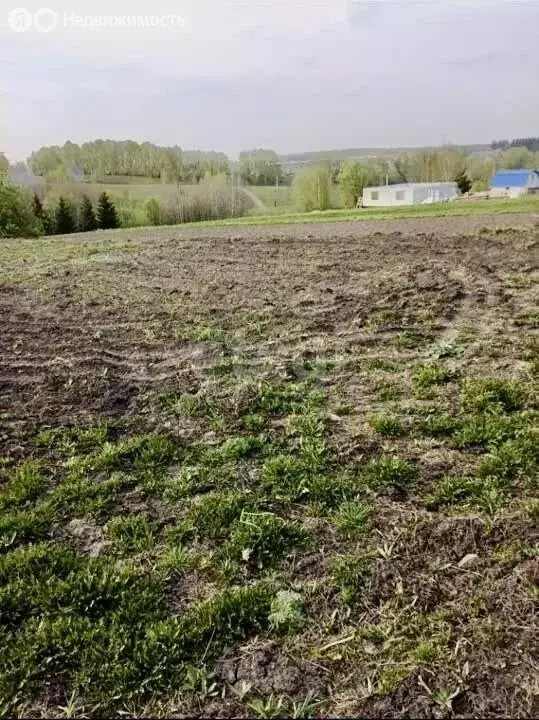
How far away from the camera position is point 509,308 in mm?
5734

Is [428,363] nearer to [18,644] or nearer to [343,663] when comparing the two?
[343,663]

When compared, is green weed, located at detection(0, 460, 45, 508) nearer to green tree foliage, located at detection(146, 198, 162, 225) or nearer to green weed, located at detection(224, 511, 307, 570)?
green weed, located at detection(224, 511, 307, 570)

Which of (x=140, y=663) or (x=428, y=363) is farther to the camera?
(x=428, y=363)

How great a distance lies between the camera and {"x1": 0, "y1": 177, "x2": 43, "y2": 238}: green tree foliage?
25.4 metres

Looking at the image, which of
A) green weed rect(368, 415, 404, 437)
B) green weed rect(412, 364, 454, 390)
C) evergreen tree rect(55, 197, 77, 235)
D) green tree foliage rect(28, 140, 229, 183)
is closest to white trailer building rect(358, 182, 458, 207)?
green tree foliage rect(28, 140, 229, 183)

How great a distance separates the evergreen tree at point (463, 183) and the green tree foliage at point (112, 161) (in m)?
19.4

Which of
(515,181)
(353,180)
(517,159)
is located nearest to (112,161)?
(353,180)

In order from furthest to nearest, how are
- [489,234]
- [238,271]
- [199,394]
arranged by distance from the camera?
[489,234] → [238,271] → [199,394]

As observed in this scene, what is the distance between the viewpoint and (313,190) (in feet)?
126

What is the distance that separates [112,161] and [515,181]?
93.5 feet

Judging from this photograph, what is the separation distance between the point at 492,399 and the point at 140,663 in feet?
8.94

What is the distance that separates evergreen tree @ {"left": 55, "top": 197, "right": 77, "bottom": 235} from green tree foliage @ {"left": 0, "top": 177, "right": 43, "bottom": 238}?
2143 millimetres

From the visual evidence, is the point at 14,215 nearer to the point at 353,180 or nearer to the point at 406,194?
the point at 353,180

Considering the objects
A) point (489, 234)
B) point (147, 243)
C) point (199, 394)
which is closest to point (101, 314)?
point (199, 394)
